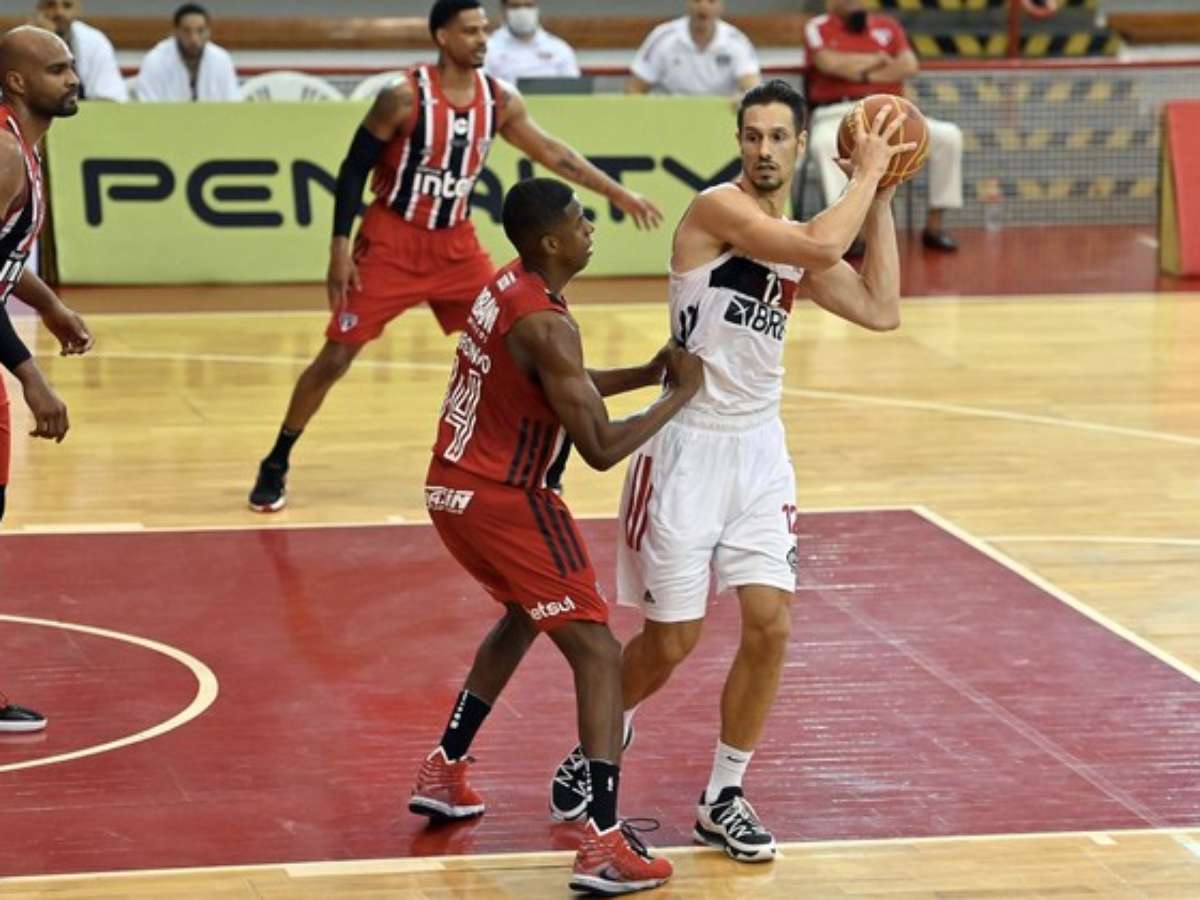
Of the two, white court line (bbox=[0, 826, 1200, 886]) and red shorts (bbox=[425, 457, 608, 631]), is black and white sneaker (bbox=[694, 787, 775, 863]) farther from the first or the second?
red shorts (bbox=[425, 457, 608, 631])

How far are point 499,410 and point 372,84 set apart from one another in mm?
12134

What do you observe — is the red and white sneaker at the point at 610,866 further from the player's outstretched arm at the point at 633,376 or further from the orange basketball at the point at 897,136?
the orange basketball at the point at 897,136

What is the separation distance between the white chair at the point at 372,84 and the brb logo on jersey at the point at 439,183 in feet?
22.5

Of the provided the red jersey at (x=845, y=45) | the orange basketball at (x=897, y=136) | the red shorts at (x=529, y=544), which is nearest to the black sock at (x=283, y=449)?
the red shorts at (x=529, y=544)

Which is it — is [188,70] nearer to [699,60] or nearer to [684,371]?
[699,60]

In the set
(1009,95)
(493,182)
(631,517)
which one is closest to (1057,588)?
(631,517)

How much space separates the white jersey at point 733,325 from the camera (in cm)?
615

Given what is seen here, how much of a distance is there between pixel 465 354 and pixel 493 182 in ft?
32.6

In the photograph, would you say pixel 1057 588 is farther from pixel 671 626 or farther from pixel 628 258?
pixel 628 258

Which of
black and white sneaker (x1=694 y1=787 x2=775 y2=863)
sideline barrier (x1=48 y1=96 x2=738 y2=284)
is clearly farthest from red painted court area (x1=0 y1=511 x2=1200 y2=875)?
sideline barrier (x1=48 y1=96 x2=738 y2=284)

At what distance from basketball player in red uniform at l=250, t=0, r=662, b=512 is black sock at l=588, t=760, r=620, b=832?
419cm

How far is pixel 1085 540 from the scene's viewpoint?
9523mm

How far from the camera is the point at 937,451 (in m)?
11.1

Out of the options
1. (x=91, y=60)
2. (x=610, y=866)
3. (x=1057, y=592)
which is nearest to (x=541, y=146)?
(x=1057, y=592)
